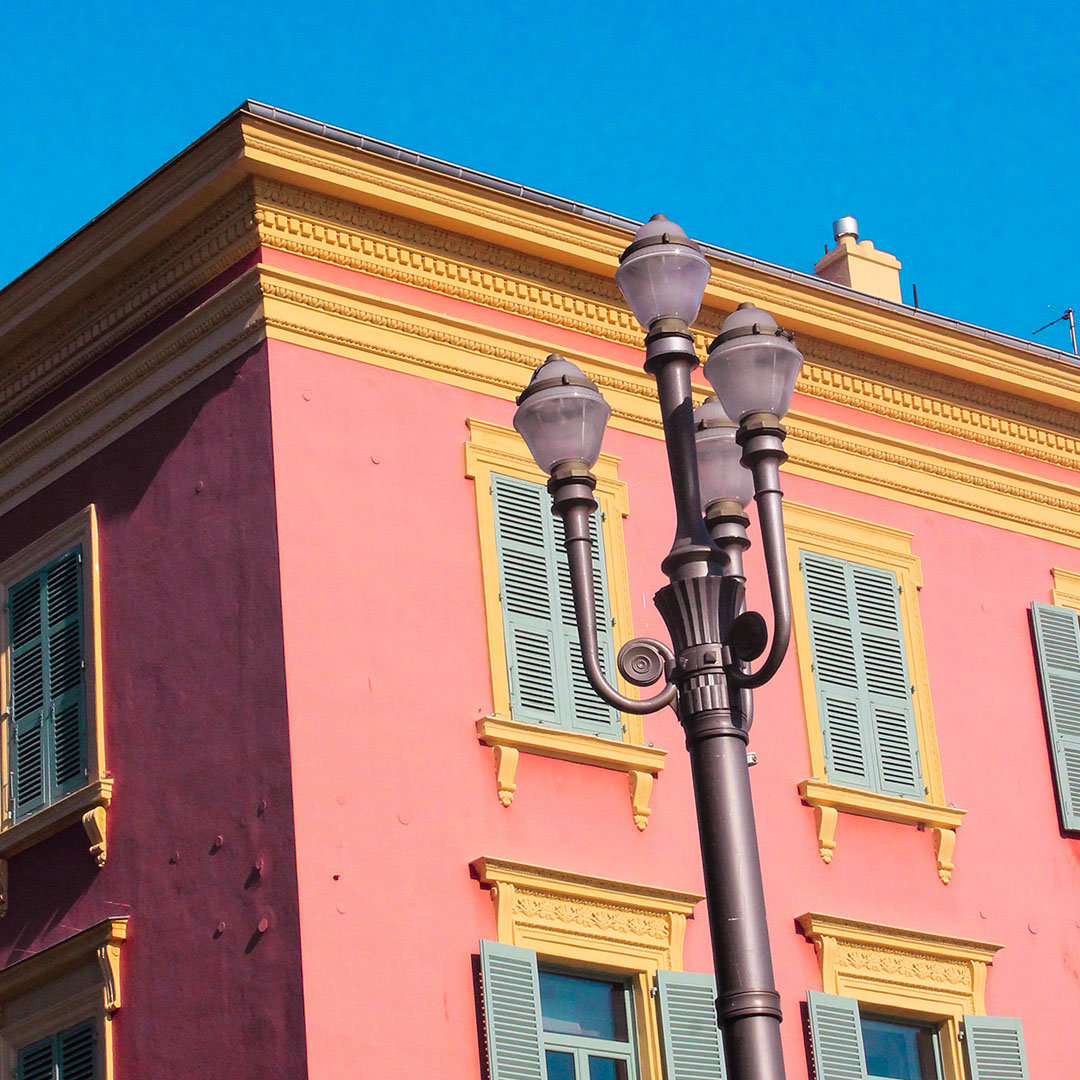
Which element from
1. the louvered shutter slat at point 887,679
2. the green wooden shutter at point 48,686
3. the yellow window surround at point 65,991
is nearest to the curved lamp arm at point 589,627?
the yellow window surround at point 65,991

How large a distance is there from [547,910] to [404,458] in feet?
9.93

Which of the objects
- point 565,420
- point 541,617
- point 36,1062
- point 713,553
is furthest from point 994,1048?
point 565,420

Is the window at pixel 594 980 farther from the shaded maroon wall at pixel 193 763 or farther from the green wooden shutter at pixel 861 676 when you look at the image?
the green wooden shutter at pixel 861 676

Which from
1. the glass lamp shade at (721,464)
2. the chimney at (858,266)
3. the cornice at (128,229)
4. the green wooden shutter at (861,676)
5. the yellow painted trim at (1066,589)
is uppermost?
the chimney at (858,266)

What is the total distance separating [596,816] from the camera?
1589 cm

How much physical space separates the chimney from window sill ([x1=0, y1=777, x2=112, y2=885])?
7979mm

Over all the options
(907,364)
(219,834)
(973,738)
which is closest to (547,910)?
(219,834)

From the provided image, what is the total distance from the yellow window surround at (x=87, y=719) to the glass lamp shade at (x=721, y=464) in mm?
6304

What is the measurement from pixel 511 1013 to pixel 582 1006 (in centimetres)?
83

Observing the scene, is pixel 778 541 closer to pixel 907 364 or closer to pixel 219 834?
pixel 219 834

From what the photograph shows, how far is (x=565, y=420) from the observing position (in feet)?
34.2

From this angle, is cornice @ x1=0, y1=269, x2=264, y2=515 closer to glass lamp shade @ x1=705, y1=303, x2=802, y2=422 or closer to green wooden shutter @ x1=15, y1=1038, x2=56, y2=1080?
green wooden shutter @ x1=15, y1=1038, x2=56, y2=1080

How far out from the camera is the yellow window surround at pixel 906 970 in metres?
16.5

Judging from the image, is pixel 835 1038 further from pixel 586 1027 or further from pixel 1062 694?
pixel 1062 694
